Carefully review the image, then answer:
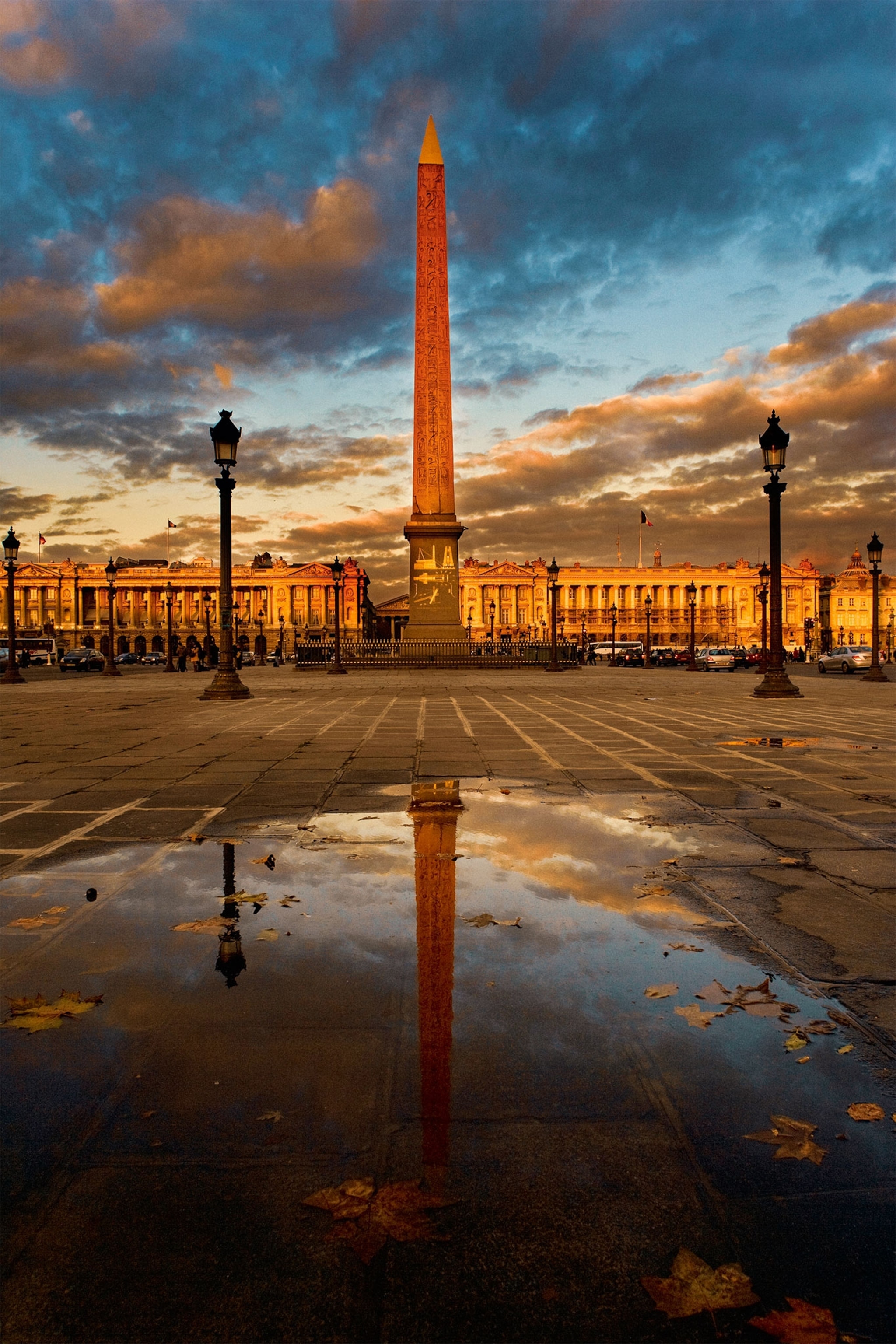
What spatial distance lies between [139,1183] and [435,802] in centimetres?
484

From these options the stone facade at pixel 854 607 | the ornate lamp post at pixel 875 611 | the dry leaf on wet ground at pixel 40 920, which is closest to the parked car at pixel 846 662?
the ornate lamp post at pixel 875 611

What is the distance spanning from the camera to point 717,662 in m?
59.1

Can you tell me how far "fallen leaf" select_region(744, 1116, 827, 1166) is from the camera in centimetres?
209

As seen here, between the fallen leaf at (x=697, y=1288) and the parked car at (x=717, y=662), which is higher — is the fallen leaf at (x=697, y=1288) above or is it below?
above

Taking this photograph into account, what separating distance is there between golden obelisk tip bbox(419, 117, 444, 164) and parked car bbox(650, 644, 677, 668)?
41.3 meters

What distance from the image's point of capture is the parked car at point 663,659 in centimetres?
7206

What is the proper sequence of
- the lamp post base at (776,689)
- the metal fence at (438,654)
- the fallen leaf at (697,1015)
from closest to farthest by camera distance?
the fallen leaf at (697,1015) < the lamp post base at (776,689) < the metal fence at (438,654)

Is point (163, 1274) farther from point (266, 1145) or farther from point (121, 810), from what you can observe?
point (121, 810)

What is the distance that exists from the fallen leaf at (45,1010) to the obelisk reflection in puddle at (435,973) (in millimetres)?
1151

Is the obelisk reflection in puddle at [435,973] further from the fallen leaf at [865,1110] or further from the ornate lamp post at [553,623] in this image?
the ornate lamp post at [553,623]

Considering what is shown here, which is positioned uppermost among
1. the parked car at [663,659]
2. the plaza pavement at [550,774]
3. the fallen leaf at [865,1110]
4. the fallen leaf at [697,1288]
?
the fallen leaf at [865,1110]

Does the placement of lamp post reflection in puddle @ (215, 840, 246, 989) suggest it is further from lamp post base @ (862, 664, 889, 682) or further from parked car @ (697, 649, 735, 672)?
parked car @ (697, 649, 735, 672)

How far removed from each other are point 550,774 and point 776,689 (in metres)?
14.0

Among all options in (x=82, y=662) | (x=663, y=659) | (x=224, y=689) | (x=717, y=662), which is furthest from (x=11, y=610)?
(x=663, y=659)
